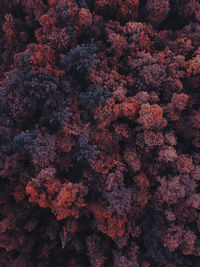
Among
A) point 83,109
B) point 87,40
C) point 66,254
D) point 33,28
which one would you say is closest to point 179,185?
point 83,109

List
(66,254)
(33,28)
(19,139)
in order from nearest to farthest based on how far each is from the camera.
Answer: (19,139) < (66,254) < (33,28)

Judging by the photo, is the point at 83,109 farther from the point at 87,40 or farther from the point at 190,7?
the point at 190,7

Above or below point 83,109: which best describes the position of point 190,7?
above

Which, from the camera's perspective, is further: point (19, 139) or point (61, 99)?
point (61, 99)

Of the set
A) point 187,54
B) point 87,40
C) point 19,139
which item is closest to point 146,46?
point 187,54

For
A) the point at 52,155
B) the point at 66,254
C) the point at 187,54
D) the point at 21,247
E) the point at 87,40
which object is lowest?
the point at 66,254

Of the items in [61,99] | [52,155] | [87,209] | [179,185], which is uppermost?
[61,99]

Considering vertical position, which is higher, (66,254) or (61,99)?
(61,99)

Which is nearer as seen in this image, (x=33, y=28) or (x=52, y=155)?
(x=52, y=155)

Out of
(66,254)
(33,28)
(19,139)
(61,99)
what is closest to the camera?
(19,139)

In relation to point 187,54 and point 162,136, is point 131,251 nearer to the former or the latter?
point 162,136
